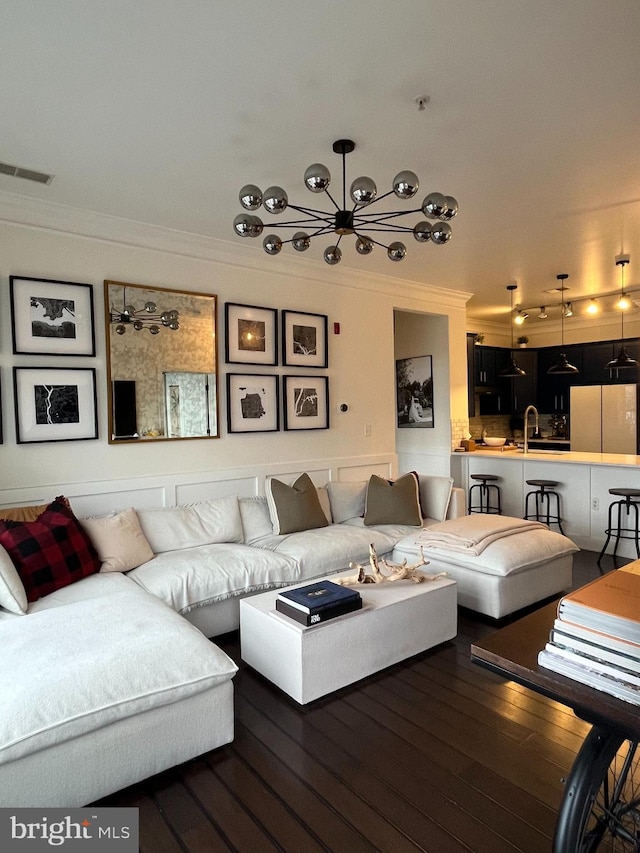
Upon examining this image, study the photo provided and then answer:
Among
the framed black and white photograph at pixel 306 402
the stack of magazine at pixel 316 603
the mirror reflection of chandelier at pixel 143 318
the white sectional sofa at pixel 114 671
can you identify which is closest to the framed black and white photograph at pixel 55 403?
the mirror reflection of chandelier at pixel 143 318

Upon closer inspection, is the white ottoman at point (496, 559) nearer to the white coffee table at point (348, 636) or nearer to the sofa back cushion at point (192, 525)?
the white coffee table at point (348, 636)

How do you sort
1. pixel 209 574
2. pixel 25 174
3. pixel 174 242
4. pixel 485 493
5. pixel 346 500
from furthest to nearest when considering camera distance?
1. pixel 485 493
2. pixel 346 500
3. pixel 174 242
4. pixel 209 574
5. pixel 25 174

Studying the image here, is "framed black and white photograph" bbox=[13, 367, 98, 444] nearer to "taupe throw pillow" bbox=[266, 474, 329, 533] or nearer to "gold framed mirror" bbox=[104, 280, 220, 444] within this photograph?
"gold framed mirror" bbox=[104, 280, 220, 444]

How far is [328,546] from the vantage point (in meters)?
3.63

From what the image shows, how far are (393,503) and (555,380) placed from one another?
529 cm

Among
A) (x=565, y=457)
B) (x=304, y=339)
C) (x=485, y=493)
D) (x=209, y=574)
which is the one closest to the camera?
(x=209, y=574)

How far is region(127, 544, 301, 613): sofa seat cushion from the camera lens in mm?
2941

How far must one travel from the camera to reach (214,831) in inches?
67.4

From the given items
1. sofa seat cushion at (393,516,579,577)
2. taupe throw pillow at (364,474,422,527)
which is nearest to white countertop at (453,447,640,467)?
sofa seat cushion at (393,516,579,577)

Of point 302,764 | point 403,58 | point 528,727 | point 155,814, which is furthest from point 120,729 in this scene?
point 403,58

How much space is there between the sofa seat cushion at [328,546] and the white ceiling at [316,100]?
2314 mm

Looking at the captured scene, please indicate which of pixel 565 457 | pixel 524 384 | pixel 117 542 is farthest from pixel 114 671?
pixel 524 384

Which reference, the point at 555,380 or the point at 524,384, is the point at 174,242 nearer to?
the point at 524,384

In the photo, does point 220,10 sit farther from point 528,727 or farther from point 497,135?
point 528,727
